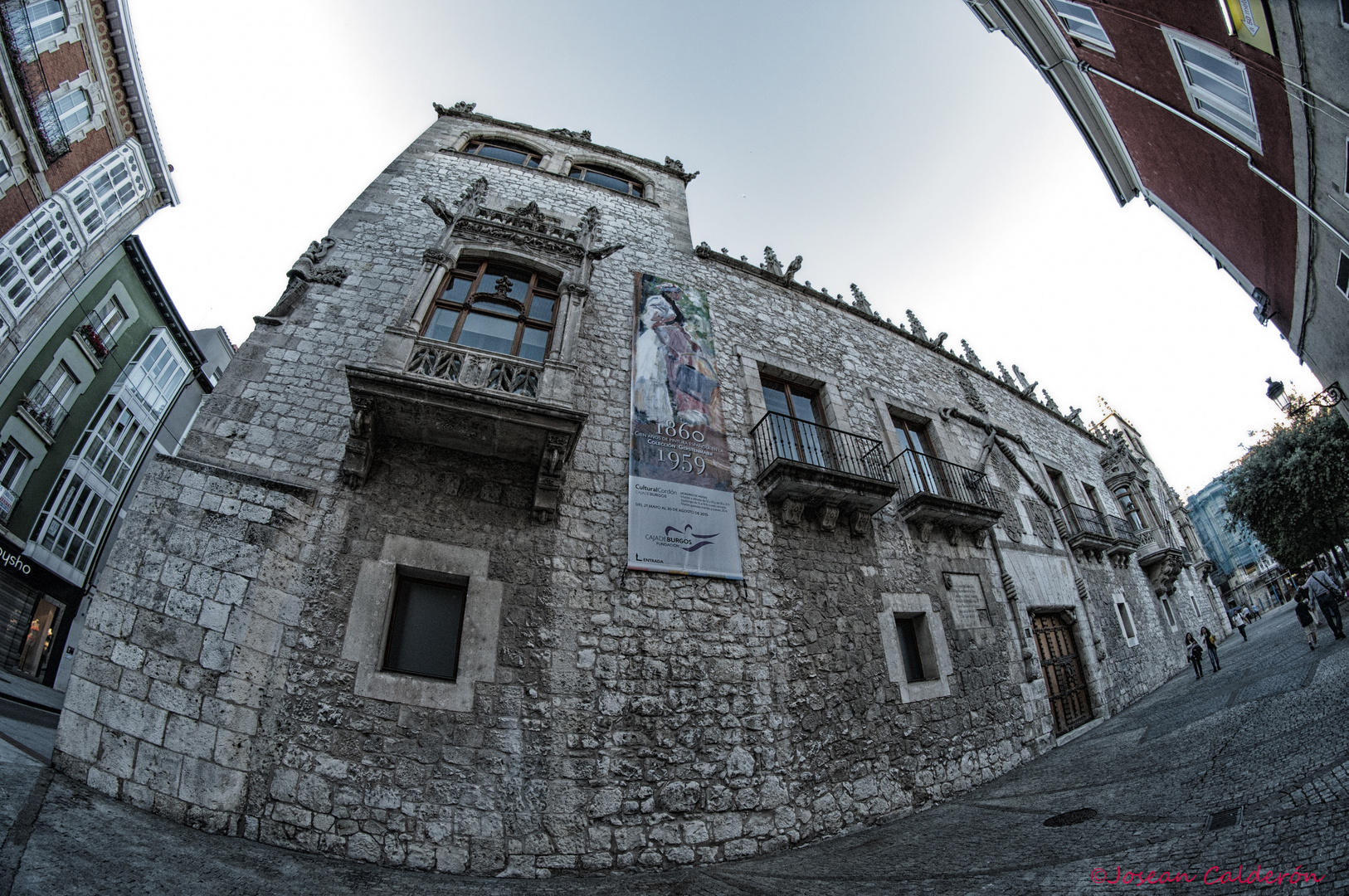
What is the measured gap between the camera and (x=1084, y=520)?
12.6m

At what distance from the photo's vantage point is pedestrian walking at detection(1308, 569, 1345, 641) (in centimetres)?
842

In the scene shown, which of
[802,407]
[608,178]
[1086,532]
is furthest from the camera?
[608,178]

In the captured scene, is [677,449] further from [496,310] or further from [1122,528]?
[1122,528]

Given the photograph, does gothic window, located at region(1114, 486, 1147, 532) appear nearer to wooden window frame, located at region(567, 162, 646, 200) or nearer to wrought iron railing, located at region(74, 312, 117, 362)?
wooden window frame, located at region(567, 162, 646, 200)

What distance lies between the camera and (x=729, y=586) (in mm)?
5949

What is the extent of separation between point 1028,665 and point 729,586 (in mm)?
5828

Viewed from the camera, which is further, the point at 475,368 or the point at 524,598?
the point at 475,368

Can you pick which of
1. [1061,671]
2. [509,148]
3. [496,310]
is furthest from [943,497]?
[509,148]

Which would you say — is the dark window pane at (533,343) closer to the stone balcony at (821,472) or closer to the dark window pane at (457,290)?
the dark window pane at (457,290)

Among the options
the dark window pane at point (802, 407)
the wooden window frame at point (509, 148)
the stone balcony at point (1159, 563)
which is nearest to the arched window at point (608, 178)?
the wooden window frame at point (509, 148)

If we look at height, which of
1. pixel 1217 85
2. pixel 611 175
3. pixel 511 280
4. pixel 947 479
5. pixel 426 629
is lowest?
pixel 426 629

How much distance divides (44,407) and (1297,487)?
34941 mm

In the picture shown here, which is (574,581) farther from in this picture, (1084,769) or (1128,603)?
(1128,603)

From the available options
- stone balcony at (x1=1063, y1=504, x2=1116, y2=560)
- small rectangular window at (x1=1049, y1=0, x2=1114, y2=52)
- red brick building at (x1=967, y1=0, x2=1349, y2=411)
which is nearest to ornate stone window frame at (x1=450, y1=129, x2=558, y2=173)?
red brick building at (x1=967, y1=0, x2=1349, y2=411)
